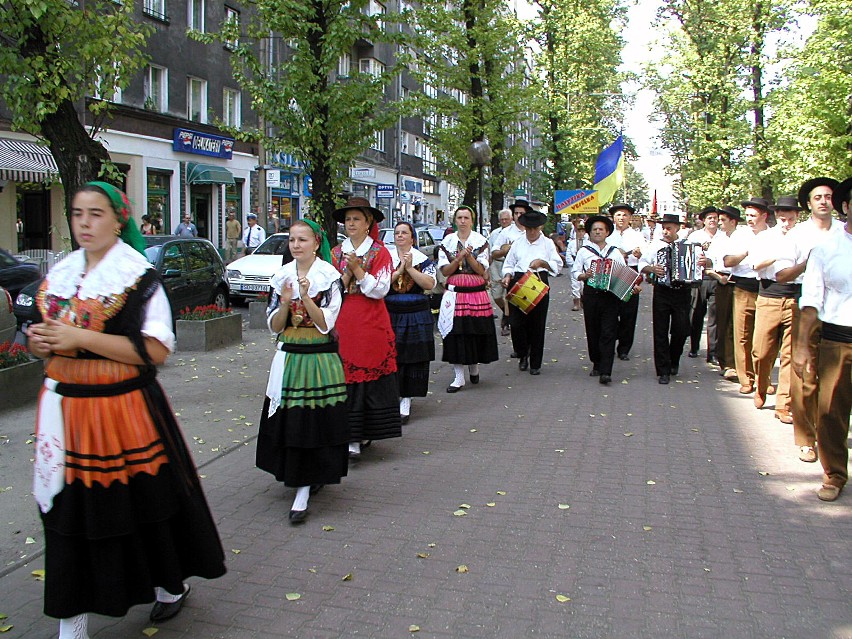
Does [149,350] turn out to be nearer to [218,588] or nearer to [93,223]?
[93,223]

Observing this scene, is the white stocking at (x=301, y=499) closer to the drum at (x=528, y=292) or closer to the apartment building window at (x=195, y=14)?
the drum at (x=528, y=292)

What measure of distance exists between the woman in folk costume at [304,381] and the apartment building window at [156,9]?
24.2 meters

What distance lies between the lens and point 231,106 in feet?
104

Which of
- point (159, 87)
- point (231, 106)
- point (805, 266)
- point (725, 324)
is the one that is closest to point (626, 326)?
point (725, 324)

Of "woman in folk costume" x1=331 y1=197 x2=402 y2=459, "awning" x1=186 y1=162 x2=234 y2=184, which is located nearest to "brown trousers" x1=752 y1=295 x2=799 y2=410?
"woman in folk costume" x1=331 y1=197 x2=402 y2=459

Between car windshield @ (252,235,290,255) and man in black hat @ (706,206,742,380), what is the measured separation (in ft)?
35.3

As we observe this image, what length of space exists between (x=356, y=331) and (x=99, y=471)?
10.3 ft

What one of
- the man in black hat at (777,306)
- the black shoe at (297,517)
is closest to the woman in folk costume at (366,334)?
the black shoe at (297,517)

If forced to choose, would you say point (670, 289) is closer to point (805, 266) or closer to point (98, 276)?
point (805, 266)

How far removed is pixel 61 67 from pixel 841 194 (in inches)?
277

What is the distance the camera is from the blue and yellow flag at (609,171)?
2389cm

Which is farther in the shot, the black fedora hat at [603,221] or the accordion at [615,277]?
the black fedora hat at [603,221]

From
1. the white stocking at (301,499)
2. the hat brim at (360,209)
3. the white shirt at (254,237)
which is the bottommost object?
the white stocking at (301,499)

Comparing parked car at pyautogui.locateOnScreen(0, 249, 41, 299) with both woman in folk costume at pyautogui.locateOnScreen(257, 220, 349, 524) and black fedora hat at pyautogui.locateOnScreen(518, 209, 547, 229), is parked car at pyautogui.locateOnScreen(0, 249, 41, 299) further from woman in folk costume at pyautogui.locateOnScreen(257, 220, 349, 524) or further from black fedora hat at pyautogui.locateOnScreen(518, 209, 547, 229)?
woman in folk costume at pyautogui.locateOnScreen(257, 220, 349, 524)
